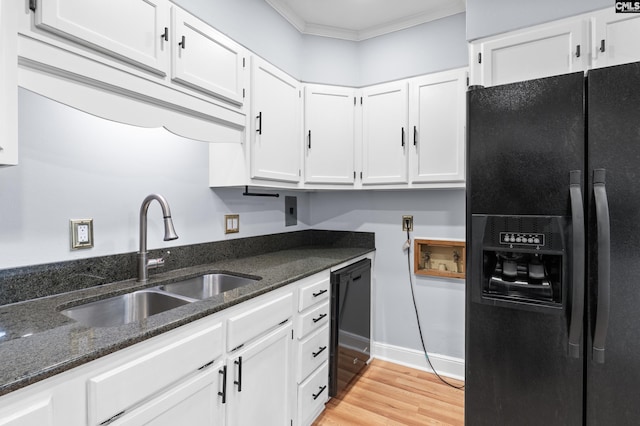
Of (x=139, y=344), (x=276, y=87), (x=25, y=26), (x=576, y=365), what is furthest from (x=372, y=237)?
(x=25, y=26)

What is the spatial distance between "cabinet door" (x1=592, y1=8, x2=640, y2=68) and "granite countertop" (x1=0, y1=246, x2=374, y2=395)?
1.76 meters

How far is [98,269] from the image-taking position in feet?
4.78

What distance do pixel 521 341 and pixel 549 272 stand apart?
31 centimetres

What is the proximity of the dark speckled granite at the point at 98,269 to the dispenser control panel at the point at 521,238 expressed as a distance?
1579mm

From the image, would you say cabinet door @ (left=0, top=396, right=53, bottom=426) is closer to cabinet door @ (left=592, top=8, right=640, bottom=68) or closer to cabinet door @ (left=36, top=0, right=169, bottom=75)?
cabinet door @ (left=36, top=0, right=169, bottom=75)

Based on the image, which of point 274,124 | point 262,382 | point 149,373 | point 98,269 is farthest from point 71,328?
point 274,124

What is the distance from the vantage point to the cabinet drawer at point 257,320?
1287 millimetres

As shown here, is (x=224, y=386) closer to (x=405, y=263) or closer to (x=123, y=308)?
(x=123, y=308)

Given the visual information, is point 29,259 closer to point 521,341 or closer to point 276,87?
point 276,87

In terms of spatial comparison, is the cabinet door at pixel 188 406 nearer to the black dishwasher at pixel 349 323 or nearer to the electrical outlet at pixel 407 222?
the black dishwasher at pixel 349 323

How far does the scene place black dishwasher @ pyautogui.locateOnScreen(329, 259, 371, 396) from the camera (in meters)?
2.06

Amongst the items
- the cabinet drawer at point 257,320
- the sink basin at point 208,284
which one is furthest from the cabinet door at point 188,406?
the sink basin at point 208,284

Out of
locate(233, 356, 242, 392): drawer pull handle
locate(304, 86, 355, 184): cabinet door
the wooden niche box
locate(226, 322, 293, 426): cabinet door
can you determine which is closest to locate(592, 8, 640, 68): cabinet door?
the wooden niche box

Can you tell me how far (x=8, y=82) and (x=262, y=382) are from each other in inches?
54.4
